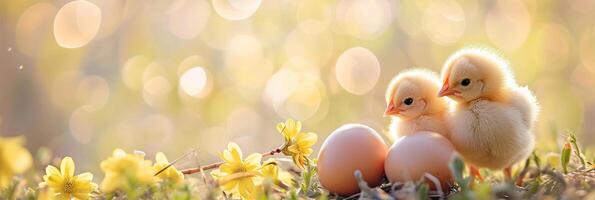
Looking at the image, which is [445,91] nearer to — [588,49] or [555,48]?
[555,48]

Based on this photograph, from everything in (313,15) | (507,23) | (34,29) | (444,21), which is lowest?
(507,23)

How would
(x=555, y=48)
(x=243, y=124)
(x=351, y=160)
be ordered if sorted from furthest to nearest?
(x=243, y=124) → (x=555, y=48) → (x=351, y=160)

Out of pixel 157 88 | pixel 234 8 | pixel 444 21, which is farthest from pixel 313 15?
pixel 157 88

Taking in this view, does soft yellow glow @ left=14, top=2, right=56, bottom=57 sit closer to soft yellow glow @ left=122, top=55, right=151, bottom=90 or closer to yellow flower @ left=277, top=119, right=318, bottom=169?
soft yellow glow @ left=122, top=55, right=151, bottom=90

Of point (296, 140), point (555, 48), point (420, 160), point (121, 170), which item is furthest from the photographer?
point (555, 48)

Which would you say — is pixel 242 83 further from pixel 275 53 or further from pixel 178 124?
pixel 178 124

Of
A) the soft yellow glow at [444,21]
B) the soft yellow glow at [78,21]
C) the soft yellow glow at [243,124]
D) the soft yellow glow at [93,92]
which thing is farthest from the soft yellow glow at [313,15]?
the soft yellow glow at [93,92]

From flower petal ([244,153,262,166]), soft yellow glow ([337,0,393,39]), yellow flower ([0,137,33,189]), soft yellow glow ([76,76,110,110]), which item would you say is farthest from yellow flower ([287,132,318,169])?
soft yellow glow ([76,76,110,110])

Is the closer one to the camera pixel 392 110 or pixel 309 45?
pixel 392 110
